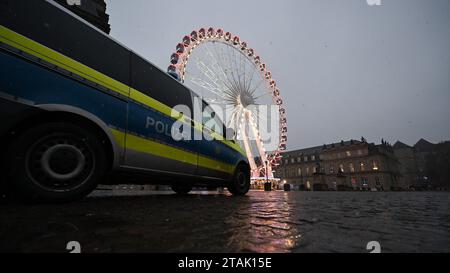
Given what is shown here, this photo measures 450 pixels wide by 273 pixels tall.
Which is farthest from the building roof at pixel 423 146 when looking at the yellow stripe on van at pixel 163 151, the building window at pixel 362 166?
the yellow stripe on van at pixel 163 151

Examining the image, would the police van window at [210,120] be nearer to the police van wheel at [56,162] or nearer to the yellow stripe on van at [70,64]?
the yellow stripe on van at [70,64]

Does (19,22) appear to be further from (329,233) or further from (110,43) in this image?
(329,233)

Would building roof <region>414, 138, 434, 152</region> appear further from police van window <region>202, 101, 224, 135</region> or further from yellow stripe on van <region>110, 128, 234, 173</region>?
yellow stripe on van <region>110, 128, 234, 173</region>

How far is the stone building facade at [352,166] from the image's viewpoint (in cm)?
5278

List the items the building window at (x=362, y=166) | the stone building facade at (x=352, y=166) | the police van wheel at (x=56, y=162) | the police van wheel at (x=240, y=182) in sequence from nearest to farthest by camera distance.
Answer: the police van wheel at (x=56, y=162) → the police van wheel at (x=240, y=182) → the stone building facade at (x=352, y=166) → the building window at (x=362, y=166)

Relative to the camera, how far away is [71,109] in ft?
8.02

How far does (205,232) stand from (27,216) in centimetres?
134

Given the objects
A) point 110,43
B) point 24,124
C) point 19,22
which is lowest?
point 24,124

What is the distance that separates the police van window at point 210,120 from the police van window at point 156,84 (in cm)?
57

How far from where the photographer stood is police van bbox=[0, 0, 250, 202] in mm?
2131

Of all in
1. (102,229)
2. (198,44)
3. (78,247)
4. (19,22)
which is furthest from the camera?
(198,44)

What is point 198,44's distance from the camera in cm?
1919
